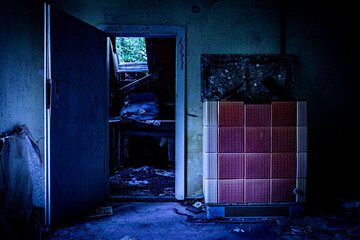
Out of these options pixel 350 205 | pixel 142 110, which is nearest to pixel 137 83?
pixel 142 110

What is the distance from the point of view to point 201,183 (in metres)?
2.93

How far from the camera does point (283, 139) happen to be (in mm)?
2299

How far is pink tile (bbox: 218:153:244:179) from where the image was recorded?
2295 mm

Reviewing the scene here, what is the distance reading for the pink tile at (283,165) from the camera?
2297 mm

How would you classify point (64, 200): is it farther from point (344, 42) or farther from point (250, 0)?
point (344, 42)

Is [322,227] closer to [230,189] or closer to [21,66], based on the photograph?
[230,189]

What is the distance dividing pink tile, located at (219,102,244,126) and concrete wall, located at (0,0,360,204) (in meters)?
0.65

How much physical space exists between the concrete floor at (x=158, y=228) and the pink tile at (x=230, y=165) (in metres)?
0.47

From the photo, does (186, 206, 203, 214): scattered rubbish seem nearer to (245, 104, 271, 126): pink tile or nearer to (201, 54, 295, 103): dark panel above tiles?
(245, 104, 271, 126): pink tile

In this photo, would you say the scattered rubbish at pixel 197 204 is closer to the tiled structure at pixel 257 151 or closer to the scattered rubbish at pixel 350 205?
the tiled structure at pixel 257 151

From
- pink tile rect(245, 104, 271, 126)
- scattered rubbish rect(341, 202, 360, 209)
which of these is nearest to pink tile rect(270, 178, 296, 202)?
pink tile rect(245, 104, 271, 126)

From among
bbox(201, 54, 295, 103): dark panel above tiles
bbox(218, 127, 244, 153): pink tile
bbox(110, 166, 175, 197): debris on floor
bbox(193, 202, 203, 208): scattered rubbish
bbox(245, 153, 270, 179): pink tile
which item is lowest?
bbox(110, 166, 175, 197): debris on floor

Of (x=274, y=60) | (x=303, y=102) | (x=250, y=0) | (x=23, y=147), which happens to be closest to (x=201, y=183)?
(x=303, y=102)

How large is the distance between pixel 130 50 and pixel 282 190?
5.23 m
